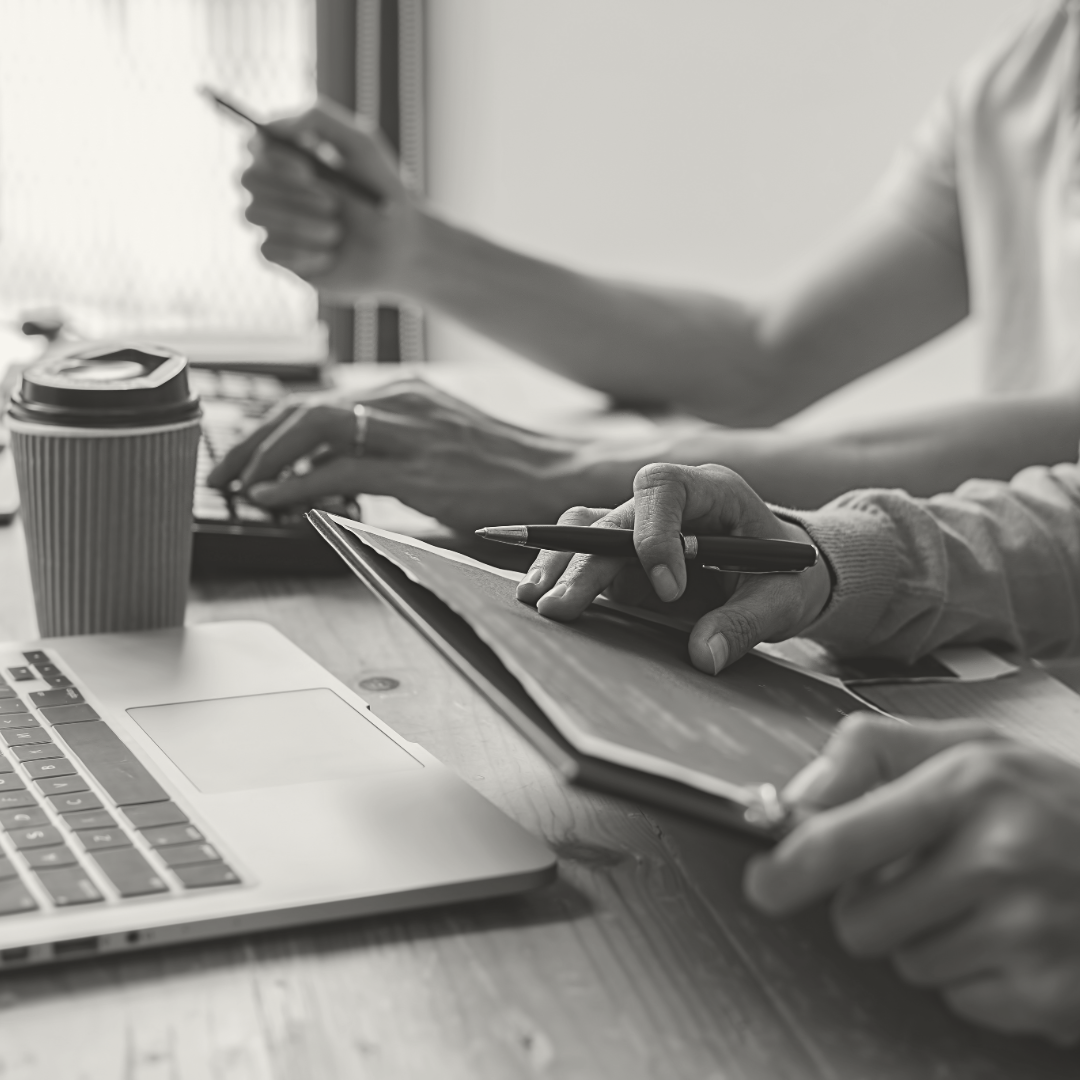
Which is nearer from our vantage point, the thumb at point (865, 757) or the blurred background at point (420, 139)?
the thumb at point (865, 757)

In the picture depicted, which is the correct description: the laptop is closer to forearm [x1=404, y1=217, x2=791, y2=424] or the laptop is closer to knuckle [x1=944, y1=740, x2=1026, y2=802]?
knuckle [x1=944, y1=740, x2=1026, y2=802]

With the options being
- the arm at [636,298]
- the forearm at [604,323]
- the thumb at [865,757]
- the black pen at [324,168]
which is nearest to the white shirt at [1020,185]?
the arm at [636,298]

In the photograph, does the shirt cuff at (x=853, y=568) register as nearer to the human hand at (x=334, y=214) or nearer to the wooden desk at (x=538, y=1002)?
the wooden desk at (x=538, y=1002)

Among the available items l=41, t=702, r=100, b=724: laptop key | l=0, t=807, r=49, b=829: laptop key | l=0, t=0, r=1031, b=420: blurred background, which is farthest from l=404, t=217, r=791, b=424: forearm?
l=0, t=807, r=49, b=829: laptop key

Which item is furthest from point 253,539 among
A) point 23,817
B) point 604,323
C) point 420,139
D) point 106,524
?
point 420,139

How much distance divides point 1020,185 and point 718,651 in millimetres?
857

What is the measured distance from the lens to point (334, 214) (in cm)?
130

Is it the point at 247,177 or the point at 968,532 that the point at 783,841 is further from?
Result: the point at 247,177

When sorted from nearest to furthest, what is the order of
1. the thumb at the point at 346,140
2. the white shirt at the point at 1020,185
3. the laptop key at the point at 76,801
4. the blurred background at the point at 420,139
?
the laptop key at the point at 76,801 < the white shirt at the point at 1020,185 < the thumb at the point at 346,140 < the blurred background at the point at 420,139

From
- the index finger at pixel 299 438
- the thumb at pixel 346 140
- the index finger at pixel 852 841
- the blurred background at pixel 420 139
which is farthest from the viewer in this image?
the blurred background at pixel 420 139

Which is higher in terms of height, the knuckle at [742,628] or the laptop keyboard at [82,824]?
the knuckle at [742,628]

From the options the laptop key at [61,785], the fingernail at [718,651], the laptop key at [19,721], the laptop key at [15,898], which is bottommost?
the laptop key at [19,721]

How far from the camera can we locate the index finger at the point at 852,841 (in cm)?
34

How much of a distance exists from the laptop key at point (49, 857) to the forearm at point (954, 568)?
35 cm
